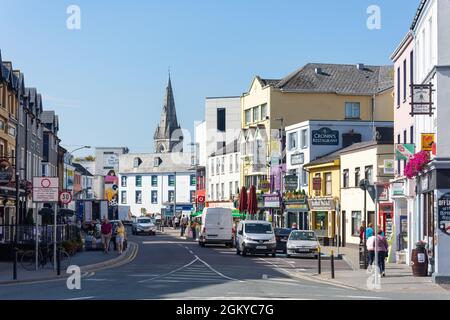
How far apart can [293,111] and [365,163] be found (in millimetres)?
26210

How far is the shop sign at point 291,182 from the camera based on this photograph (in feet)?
205

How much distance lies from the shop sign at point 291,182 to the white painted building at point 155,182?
68.8 m

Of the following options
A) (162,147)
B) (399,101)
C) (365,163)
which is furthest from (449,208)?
(162,147)

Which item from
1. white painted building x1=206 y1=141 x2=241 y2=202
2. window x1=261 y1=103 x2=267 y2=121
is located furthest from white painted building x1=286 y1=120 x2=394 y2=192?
white painted building x1=206 y1=141 x2=241 y2=202

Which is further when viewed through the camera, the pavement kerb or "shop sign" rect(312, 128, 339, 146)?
"shop sign" rect(312, 128, 339, 146)

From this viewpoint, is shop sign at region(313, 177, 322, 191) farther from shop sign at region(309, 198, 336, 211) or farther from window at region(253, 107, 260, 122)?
window at region(253, 107, 260, 122)

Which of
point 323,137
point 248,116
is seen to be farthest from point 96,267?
point 248,116

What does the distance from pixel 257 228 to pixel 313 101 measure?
3393 cm

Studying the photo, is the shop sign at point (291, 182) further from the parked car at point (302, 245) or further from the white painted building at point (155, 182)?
the white painted building at point (155, 182)

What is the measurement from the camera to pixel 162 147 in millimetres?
180000

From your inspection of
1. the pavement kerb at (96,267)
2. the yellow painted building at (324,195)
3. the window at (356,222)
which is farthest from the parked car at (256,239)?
the yellow painted building at (324,195)

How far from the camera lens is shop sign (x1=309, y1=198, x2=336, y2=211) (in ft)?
188

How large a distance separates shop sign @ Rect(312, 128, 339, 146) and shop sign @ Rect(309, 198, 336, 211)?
446cm

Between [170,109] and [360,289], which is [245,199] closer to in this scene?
[360,289]
